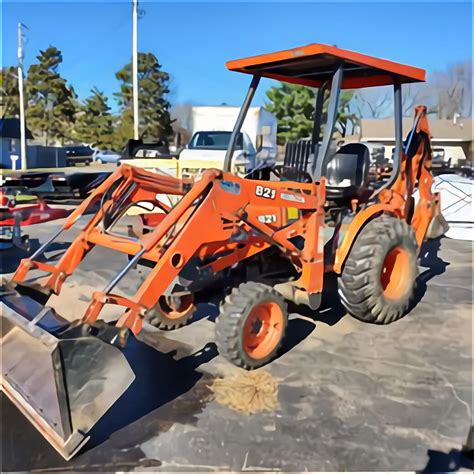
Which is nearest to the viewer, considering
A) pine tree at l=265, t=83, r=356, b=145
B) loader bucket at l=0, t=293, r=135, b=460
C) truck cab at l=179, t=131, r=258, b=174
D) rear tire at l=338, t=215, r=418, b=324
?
loader bucket at l=0, t=293, r=135, b=460

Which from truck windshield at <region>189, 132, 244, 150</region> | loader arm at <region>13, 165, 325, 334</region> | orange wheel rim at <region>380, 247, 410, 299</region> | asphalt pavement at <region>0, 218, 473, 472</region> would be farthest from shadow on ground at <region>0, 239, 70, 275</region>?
truck windshield at <region>189, 132, 244, 150</region>

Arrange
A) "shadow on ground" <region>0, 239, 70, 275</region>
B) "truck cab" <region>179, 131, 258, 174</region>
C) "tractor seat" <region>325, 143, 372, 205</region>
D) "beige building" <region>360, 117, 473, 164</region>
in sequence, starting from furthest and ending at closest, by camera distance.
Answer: "beige building" <region>360, 117, 473, 164</region>, "truck cab" <region>179, 131, 258, 174</region>, "shadow on ground" <region>0, 239, 70, 275</region>, "tractor seat" <region>325, 143, 372, 205</region>

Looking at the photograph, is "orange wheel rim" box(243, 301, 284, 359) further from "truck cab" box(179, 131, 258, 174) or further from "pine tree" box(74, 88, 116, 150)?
"pine tree" box(74, 88, 116, 150)

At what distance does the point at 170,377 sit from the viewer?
4004 millimetres

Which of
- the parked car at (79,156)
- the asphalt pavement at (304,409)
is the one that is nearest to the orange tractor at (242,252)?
the asphalt pavement at (304,409)

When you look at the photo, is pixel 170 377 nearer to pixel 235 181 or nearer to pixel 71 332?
pixel 71 332

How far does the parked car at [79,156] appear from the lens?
36.1 metres

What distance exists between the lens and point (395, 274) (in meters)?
5.18

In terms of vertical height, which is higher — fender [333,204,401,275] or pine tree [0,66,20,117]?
pine tree [0,66,20,117]

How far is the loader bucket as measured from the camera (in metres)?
3.02

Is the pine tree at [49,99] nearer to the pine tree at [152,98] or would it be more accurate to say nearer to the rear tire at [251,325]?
the pine tree at [152,98]

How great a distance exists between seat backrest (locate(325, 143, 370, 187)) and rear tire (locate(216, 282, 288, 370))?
5.78ft

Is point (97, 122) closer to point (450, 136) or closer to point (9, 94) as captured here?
point (9, 94)

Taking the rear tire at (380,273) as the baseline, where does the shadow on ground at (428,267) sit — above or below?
below
